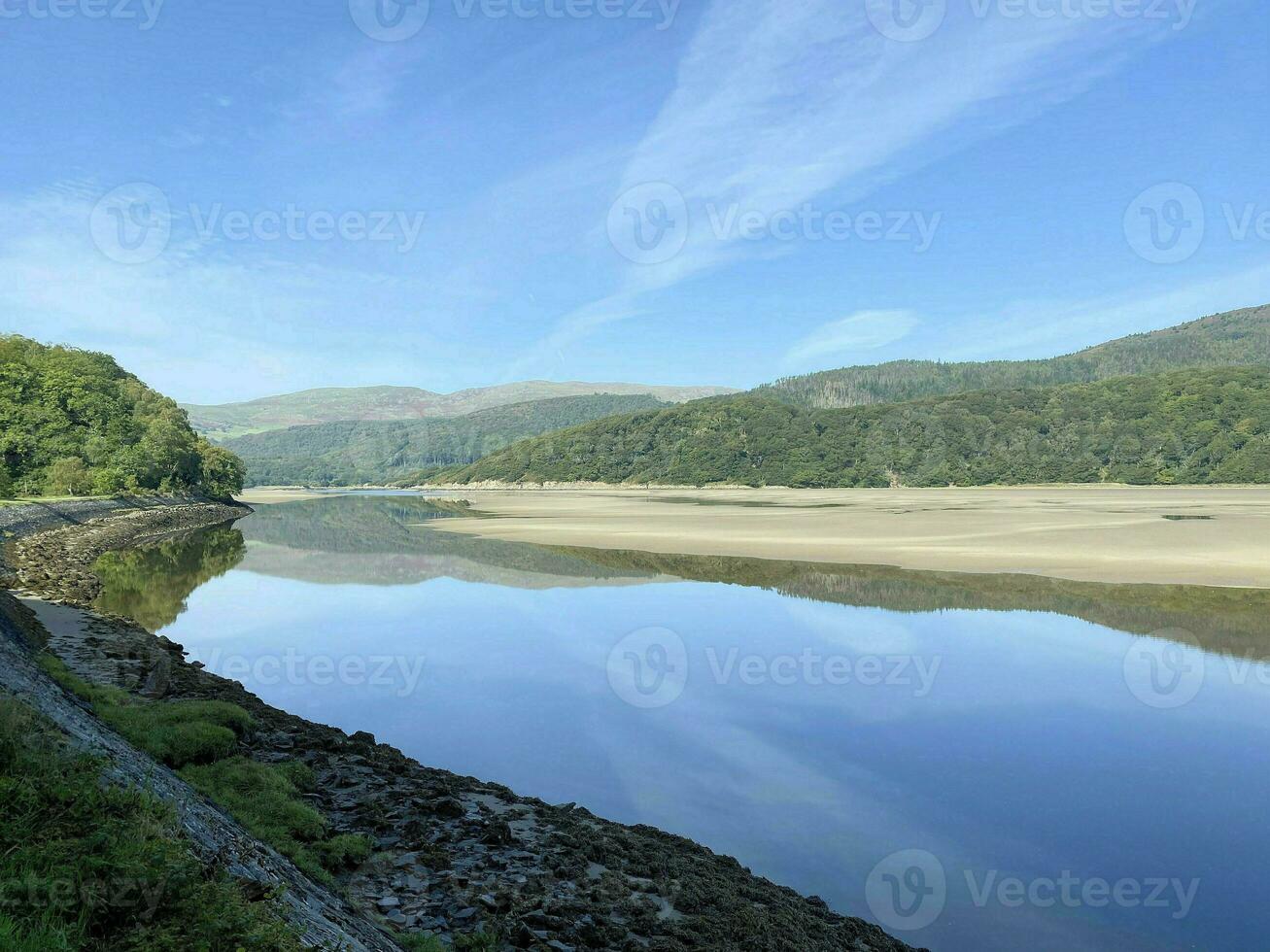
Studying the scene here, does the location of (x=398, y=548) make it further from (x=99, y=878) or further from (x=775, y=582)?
(x=99, y=878)

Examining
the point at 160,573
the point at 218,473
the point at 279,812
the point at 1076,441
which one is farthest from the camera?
the point at 1076,441

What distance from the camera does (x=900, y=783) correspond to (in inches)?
462

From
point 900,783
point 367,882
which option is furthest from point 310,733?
point 900,783

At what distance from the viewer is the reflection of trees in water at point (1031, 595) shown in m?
20.9

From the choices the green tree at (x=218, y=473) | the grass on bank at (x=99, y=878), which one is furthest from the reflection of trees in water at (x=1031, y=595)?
the green tree at (x=218, y=473)

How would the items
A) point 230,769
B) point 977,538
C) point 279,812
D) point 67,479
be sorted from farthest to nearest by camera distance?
point 67,479
point 977,538
point 230,769
point 279,812

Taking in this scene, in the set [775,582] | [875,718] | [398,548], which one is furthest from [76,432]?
[875,718]

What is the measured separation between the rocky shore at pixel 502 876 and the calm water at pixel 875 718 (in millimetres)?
990

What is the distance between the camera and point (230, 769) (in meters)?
9.76

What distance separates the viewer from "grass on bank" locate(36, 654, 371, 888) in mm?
8047

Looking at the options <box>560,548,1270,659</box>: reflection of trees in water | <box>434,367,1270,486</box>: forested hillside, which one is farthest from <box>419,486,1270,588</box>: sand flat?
<box>434,367,1270,486</box>: forested hillside

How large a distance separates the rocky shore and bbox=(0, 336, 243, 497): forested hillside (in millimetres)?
65318

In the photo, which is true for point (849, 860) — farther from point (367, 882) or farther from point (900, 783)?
point (367, 882)

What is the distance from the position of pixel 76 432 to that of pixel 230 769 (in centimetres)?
8028
